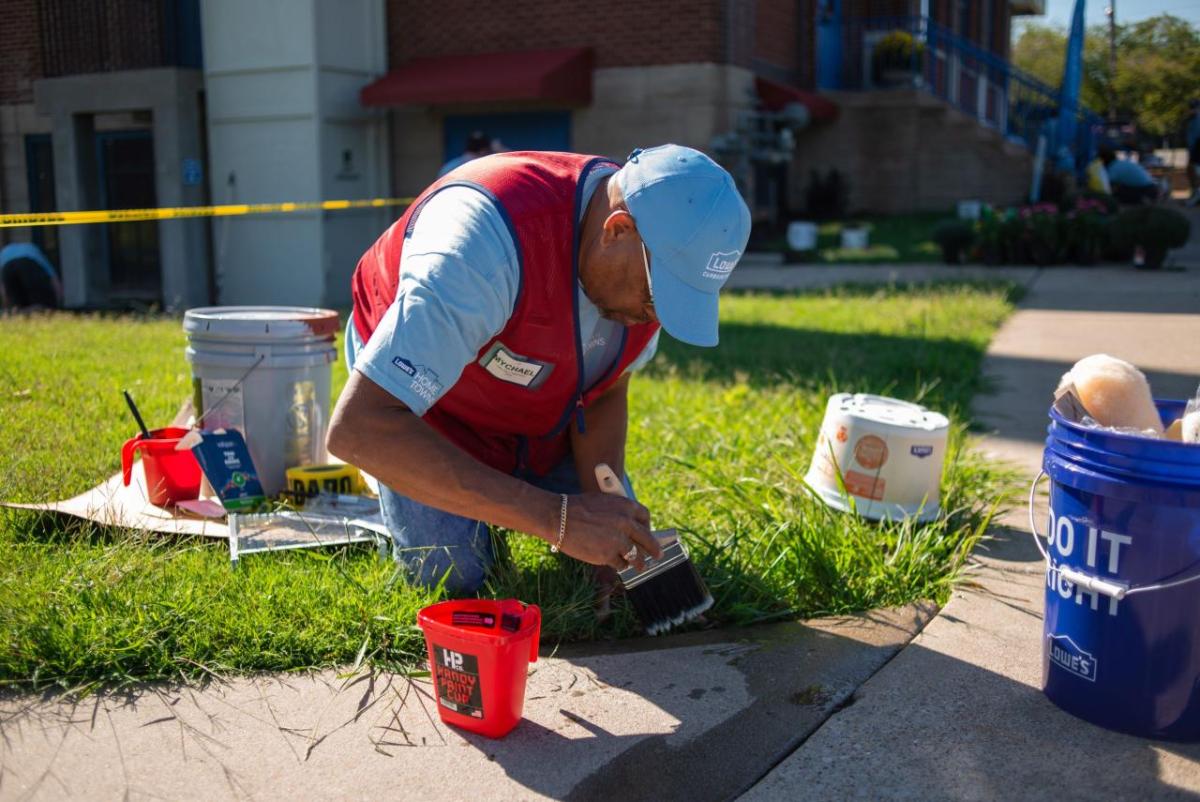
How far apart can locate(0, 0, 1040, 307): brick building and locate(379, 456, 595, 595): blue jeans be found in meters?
10.7

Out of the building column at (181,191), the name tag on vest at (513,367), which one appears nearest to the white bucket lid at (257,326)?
the name tag on vest at (513,367)

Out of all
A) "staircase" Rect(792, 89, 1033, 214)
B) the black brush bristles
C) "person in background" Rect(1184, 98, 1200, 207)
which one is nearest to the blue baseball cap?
the black brush bristles

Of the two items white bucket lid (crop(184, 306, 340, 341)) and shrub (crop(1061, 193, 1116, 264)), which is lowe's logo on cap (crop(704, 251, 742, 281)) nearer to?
white bucket lid (crop(184, 306, 340, 341))

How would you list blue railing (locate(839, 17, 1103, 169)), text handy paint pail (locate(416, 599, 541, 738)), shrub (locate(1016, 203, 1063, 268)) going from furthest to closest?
blue railing (locate(839, 17, 1103, 169)) < shrub (locate(1016, 203, 1063, 268)) < text handy paint pail (locate(416, 599, 541, 738))

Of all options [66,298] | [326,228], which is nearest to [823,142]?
[326,228]

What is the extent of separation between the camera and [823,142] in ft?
63.0

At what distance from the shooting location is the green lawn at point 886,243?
1472 cm

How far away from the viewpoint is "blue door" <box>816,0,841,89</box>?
19.1 meters

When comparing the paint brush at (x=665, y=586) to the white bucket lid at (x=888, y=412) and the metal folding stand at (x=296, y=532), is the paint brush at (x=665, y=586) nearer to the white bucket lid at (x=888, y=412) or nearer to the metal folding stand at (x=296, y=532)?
the metal folding stand at (x=296, y=532)

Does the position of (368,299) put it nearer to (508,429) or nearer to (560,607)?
(508,429)

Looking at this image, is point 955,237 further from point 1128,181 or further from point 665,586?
point 665,586

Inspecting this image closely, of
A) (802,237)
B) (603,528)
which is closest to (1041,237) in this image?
(802,237)

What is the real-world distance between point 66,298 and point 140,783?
14.8m

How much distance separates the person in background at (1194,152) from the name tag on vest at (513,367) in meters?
12.7
